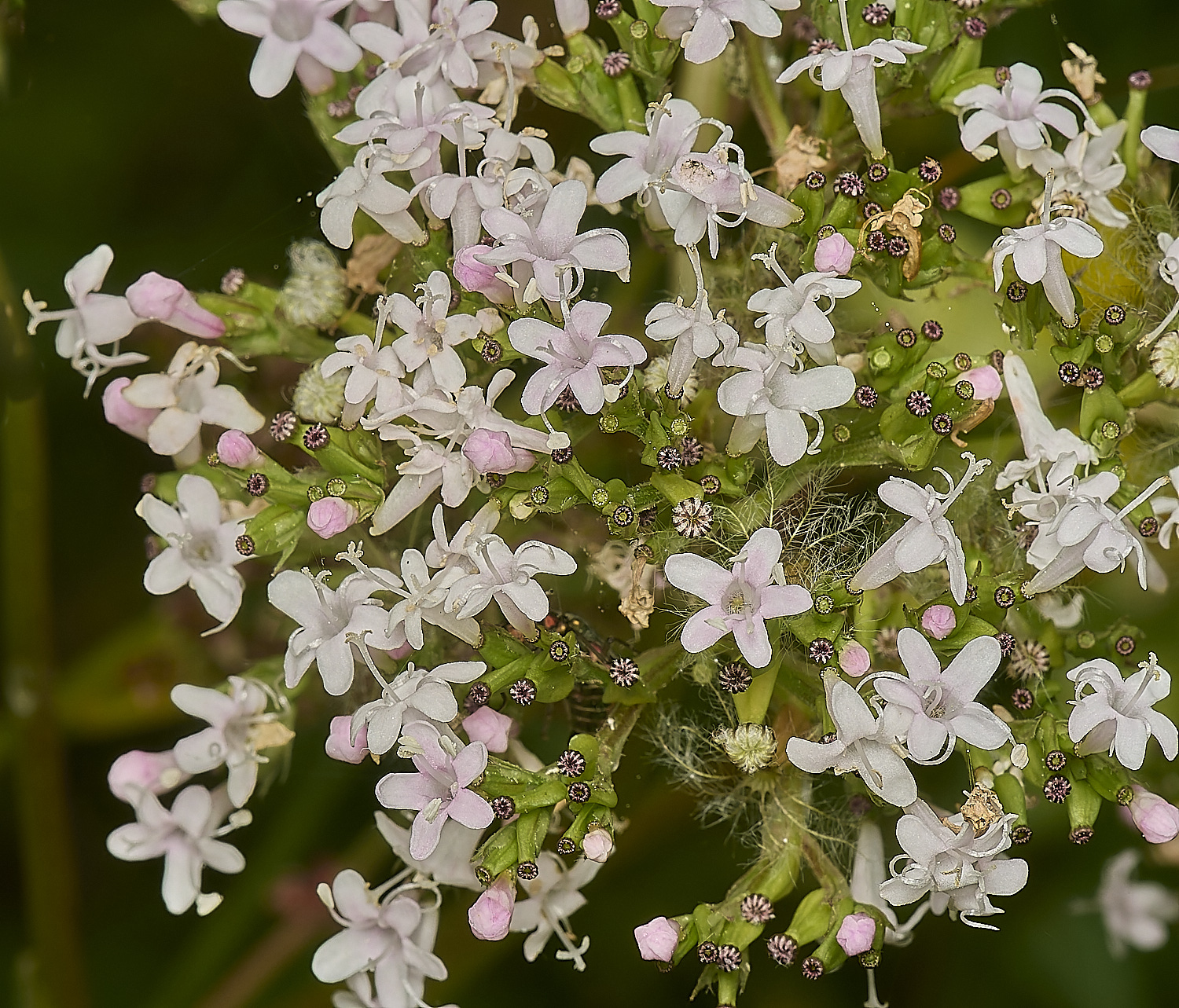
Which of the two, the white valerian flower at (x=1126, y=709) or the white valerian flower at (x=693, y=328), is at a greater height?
the white valerian flower at (x=693, y=328)

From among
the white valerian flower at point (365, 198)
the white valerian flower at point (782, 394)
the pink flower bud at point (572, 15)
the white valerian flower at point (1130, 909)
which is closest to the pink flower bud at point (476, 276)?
the white valerian flower at point (365, 198)

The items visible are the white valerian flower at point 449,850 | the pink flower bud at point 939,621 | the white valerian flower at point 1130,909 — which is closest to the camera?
the pink flower bud at point 939,621

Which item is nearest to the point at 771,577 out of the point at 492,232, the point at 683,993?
the point at 492,232

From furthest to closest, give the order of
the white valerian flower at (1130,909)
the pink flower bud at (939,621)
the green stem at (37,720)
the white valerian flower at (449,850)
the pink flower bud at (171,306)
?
1. the white valerian flower at (1130,909)
2. the green stem at (37,720)
3. the pink flower bud at (171,306)
4. the white valerian flower at (449,850)
5. the pink flower bud at (939,621)

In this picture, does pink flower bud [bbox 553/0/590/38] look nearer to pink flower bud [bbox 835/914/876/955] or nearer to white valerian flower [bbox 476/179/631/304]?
white valerian flower [bbox 476/179/631/304]

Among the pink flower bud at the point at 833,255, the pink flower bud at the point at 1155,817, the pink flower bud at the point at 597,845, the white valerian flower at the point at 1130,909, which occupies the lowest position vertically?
the white valerian flower at the point at 1130,909

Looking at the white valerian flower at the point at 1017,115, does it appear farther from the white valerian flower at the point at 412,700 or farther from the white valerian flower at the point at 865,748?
the white valerian flower at the point at 412,700

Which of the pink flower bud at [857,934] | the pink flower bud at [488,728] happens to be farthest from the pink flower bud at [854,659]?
the pink flower bud at [488,728]

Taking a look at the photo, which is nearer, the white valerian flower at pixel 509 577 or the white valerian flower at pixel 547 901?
the white valerian flower at pixel 509 577

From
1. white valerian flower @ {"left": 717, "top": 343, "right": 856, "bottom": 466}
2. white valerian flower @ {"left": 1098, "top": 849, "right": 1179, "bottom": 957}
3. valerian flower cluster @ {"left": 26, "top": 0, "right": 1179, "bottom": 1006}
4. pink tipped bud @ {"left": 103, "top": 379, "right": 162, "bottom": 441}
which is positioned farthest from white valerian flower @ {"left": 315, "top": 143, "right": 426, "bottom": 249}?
white valerian flower @ {"left": 1098, "top": 849, "right": 1179, "bottom": 957}
